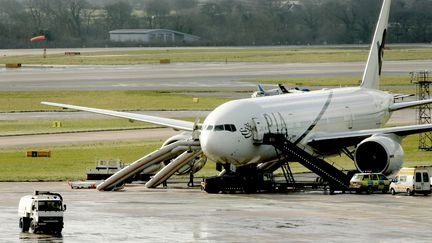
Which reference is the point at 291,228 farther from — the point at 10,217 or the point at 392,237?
the point at 10,217

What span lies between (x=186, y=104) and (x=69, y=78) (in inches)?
2009

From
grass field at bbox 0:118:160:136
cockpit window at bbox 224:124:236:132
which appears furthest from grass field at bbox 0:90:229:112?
cockpit window at bbox 224:124:236:132

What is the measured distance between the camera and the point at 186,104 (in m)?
125

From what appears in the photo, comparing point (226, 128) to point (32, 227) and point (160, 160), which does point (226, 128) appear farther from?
point (32, 227)

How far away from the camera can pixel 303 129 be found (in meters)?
67.9

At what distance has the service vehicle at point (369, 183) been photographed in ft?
208

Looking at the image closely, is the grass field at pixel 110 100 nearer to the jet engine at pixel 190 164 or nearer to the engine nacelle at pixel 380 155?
the jet engine at pixel 190 164

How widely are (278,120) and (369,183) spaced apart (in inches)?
248

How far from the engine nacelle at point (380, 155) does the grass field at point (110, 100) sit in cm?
5509

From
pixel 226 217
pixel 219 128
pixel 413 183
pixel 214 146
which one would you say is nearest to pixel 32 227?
pixel 226 217

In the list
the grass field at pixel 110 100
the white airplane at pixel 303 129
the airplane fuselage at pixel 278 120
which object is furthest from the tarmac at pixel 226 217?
the grass field at pixel 110 100

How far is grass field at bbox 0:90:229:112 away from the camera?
123 m

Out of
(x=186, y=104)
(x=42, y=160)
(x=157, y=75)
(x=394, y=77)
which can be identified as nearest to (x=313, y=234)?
(x=42, y=160)

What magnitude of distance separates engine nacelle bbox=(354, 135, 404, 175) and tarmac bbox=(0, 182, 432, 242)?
129 inches
